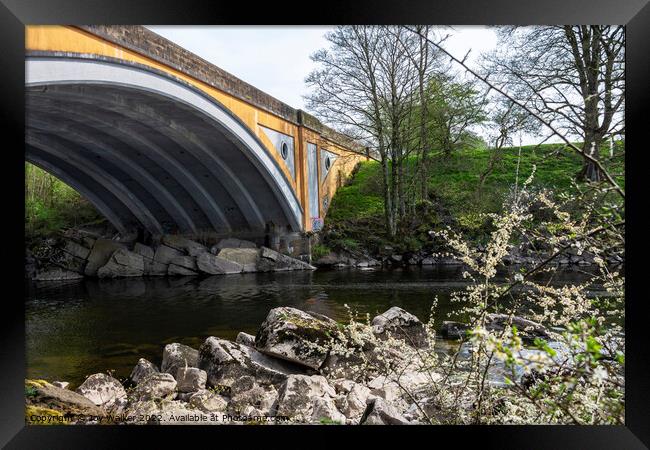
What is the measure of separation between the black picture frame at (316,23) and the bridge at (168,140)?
4.32 meters

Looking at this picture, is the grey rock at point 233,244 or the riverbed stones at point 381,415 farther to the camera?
the grey rock at point 233,244

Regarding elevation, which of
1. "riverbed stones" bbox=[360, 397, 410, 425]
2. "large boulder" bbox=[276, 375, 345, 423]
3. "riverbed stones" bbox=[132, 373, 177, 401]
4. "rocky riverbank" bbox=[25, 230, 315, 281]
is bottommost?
"riverbed stones" bbox=[132, 373, 177, 401]

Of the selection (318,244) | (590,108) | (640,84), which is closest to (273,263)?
(318,244)

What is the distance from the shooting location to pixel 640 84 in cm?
202

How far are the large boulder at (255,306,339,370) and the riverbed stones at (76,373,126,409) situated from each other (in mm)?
1212

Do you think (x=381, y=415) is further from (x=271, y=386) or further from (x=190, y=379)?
(x=190, y=379)

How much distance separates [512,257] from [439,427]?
8064 mm

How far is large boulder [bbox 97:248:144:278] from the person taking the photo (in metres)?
14.6

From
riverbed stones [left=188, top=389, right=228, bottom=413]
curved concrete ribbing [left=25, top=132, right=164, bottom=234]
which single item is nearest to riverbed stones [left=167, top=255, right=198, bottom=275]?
curved concrete ribbing [left=25, top=132, right=164, bottom=234]

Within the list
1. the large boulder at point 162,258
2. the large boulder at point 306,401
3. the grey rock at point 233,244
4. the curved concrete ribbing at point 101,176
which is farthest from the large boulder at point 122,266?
the large boulder at point 306,401

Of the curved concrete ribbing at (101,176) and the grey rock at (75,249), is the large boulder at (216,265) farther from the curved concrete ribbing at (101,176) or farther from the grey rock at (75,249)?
the grey rock at (75,249)

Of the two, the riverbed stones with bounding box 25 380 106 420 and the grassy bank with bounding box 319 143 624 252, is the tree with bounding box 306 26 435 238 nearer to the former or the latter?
the grassy bank with bounding box 319 143 624 252

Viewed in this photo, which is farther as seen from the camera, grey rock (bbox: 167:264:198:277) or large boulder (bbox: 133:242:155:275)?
large boulder (bbox: 133:242:155:275)

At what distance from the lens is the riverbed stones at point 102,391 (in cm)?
361
